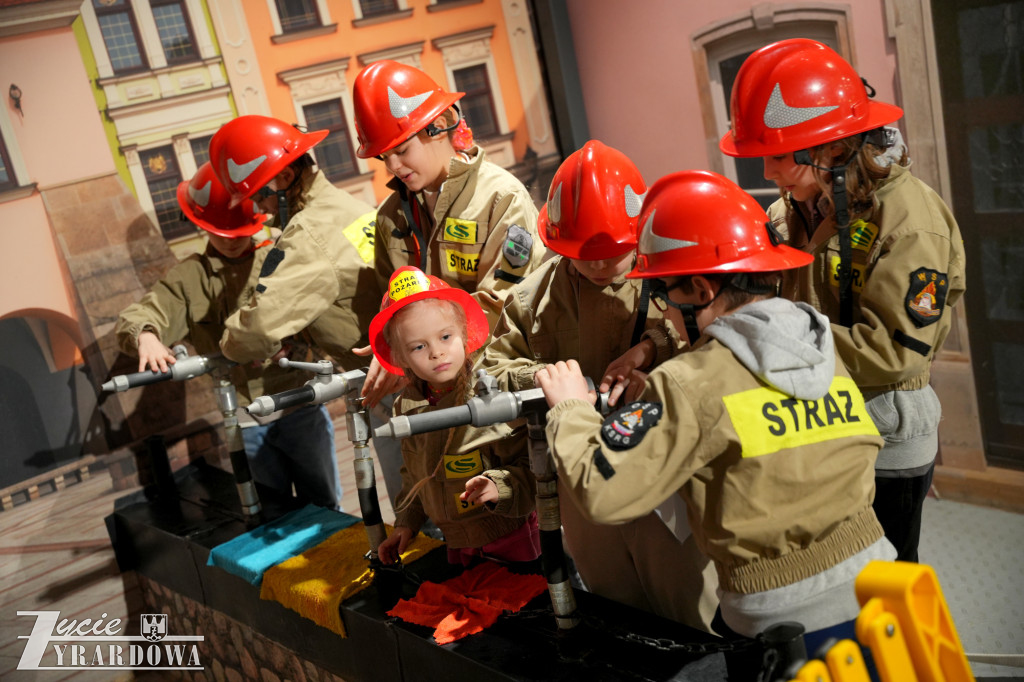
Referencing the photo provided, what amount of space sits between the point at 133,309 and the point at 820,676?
3.24 m

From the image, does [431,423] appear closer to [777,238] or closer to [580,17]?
[777,238]

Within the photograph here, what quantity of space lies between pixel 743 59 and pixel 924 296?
7.85 ft

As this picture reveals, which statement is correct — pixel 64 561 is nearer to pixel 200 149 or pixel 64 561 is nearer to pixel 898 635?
pixel 200 149

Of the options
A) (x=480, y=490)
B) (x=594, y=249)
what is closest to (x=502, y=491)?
(x=480, y=490)

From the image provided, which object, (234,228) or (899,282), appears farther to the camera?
(234,228)

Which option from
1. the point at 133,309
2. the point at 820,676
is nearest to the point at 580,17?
the point at 133,309

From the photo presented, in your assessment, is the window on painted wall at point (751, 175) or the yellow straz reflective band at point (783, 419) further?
the window on painted wall at point (751, 175)

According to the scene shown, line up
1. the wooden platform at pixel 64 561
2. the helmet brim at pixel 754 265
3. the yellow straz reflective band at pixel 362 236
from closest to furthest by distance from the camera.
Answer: the helmet brim at pixel 754 265 → the yellow straz reflective band at pixel 362 236 → the wooden platform at pixel 64 561

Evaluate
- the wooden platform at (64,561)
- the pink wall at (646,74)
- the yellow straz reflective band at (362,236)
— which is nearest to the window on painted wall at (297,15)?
the pink wall at (646,74)

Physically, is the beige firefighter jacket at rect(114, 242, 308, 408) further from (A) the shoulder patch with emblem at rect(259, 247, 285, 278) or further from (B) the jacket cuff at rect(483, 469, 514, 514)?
(B) the jacket cuff at rect(483, 469, 514, 514)

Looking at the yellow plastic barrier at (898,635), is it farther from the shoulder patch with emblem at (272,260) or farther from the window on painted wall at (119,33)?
the window on painted wall at (119,33)

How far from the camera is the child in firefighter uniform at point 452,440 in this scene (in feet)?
7.68

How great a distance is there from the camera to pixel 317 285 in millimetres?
3357

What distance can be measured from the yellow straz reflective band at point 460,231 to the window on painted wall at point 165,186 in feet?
6.35
